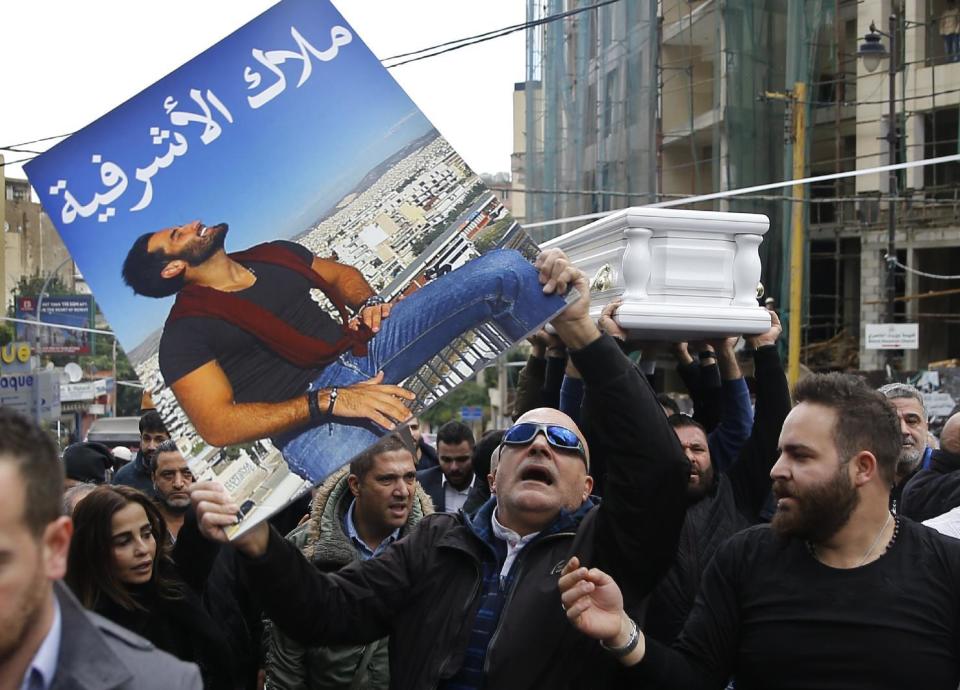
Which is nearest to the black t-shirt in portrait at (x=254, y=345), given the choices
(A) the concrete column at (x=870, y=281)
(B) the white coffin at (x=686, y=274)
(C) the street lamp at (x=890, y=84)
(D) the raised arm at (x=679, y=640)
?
(D) the raised arm at (x=679, y=640)

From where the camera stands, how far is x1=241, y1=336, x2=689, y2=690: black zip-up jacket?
11.1ft

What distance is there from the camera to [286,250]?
336 centimetres

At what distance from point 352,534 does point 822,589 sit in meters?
2.13

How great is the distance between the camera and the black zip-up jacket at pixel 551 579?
3.39 m

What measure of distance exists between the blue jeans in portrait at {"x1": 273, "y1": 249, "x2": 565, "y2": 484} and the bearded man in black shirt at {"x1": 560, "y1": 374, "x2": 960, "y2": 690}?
623 millimetres

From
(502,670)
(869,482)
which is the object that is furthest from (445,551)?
(869,482)

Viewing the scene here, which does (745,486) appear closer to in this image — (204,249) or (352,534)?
(352,534)

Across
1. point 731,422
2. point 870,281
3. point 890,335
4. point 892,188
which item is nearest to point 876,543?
point 731,422

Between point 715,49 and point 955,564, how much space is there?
82.5 ft

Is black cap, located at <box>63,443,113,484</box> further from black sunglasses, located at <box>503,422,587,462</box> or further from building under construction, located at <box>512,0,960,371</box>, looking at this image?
building under construction, located at <box>512,0,960,371</box>

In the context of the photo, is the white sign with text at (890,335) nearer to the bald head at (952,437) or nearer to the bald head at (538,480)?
the bald head at (952,437)

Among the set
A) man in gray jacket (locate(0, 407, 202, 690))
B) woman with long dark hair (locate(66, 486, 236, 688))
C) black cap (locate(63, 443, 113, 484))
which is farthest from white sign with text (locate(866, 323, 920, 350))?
man in gray jacket (locate(0, 407, 202, 690))

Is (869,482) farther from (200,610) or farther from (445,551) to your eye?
(200,610)

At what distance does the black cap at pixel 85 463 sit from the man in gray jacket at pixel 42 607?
537 centimetres
